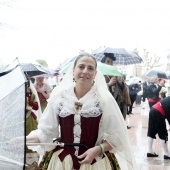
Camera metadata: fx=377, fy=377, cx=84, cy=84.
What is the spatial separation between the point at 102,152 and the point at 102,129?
0.17 m

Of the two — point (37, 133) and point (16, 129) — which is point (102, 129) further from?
point (16, 129)

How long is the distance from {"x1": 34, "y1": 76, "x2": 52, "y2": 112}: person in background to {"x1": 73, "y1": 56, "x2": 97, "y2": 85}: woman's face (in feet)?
13.1

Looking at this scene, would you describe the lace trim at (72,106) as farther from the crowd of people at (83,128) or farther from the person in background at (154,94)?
the person in background at (154,94)

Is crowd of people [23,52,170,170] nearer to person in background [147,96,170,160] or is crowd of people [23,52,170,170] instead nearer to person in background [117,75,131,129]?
person in background [147,96,170,160]

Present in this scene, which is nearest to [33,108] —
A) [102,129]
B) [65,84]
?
[65,84]

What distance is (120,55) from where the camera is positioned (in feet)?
29.1

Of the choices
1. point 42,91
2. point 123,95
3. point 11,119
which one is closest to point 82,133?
point 11,119

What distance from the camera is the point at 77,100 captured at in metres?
2.75

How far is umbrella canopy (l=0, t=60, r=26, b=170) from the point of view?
6.17ft

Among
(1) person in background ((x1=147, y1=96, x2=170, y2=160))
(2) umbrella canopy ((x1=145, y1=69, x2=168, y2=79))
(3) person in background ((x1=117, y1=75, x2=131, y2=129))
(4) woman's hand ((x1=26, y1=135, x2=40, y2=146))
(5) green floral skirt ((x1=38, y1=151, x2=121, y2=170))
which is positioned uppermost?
(4) woman's hand ((x1=26, y1=135, x2=40, y2=146))

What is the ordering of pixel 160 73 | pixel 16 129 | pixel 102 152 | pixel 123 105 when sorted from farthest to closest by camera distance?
1. pixel 160 73
2. pixel 123 105
3. pixel 102 152
4. pixel 16 129

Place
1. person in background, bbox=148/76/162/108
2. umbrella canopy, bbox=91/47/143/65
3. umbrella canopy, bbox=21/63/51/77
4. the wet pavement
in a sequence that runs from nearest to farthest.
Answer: the wet pavement < umbrella canopy, bbox=21/63/51/77 < umbrella canopy, bbox=91/47/143/65 < person in background, bbox=148/76/162/108

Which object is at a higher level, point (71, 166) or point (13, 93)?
point (13, 93)

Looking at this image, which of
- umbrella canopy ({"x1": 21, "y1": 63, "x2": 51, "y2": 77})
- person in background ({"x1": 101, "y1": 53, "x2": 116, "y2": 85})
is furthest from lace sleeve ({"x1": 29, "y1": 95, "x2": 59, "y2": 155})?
person in background ({"x1": 101, "y1": 53, "x2": 116, "y2": 85})
